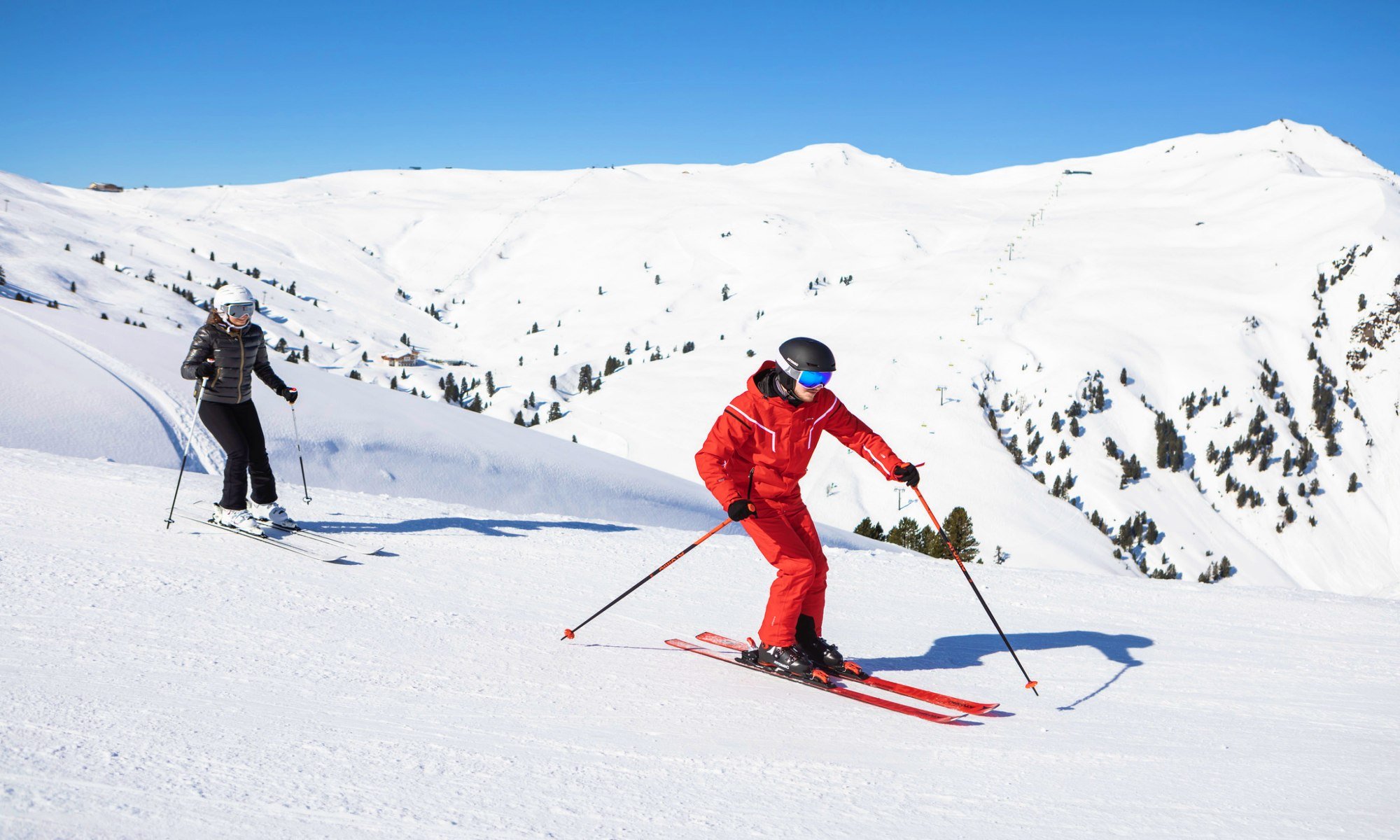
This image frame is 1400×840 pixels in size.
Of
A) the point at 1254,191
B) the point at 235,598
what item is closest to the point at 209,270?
the point at 235,598

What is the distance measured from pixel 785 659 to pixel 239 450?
14.6ft

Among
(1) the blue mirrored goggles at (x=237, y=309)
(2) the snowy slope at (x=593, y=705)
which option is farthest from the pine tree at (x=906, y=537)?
(1) the blue mirrored goggles at (x=237, y=309)

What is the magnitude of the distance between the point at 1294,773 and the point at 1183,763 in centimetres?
43

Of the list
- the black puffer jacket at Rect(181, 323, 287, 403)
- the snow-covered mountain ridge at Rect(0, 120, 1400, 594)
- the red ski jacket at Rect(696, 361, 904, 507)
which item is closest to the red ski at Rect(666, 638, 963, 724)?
the red ski jacket at Rect(696, 361, 904, 507)

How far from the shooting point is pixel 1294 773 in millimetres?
3848

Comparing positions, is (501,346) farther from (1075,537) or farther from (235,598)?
(235,598)

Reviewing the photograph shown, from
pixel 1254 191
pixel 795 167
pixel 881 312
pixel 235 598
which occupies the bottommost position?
pixel 235 598

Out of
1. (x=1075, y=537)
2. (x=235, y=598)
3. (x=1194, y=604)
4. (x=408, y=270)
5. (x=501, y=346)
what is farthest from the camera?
(x=408, y=270)

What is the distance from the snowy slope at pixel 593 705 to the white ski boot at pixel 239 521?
1.08 ft

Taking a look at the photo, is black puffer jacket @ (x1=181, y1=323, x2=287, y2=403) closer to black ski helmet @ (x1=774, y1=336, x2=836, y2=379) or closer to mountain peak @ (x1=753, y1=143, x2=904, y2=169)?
black ski helmet @ (x1=774, y1=336, x2=836, y2=379)

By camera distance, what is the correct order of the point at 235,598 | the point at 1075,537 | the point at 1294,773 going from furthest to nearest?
the point at 1075,537 < the point at 235,598 < the point at 1294,773

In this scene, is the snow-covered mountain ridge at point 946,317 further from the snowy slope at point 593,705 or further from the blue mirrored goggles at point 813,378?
the blue mirrored goggles at point 813,378

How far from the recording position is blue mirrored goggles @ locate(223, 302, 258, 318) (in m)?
6.53

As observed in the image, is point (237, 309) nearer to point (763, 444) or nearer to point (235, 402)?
point (235, 402)
